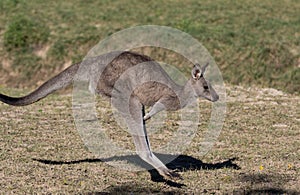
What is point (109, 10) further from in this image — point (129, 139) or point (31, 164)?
point (31, 164)

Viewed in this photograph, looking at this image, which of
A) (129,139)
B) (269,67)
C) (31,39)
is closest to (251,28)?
(269,67)

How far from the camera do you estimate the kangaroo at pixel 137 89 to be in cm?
795

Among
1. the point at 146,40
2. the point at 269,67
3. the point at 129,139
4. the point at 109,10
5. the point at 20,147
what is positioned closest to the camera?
the point at 20,147

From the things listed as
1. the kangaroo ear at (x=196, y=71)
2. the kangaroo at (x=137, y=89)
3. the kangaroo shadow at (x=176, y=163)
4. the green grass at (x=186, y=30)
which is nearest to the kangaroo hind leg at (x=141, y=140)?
the kangaroo at (x=137, y=89)

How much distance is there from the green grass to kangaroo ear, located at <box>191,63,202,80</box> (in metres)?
9.84

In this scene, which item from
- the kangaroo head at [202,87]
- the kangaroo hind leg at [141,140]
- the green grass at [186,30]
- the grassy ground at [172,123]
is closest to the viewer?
the kangaroo hind leg at [141,140]

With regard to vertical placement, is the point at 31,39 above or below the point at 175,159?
below

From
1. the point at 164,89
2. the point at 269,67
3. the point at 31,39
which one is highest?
the point at 164,89

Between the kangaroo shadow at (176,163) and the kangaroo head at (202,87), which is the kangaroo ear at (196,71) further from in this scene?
the kangaroo shadow at (176,163)

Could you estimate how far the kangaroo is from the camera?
795 cm

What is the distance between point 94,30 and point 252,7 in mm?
6656

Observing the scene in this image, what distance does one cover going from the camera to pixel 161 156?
9.81m

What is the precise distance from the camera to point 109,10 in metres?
24.2

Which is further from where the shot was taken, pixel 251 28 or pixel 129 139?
pixel 251 28
